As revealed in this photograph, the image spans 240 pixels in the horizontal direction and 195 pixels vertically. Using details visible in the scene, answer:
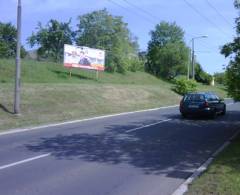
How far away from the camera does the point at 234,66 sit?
563 inches

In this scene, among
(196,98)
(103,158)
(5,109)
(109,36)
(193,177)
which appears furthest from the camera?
(109,36)

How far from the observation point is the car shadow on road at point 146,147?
10656 mm

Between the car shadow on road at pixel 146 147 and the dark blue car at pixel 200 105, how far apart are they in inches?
211

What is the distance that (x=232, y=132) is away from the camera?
17.5 meters

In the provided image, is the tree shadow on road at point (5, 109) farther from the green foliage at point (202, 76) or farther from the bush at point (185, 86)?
the green foliage at point (202, 76)

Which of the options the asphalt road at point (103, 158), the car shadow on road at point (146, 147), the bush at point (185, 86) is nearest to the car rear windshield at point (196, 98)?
the car shadow on road at point (146, 147)

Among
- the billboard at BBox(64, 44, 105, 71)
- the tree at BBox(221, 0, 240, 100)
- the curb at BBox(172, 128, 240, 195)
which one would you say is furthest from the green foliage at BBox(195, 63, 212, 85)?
the curb at BBox(172, 128, 240, 195)

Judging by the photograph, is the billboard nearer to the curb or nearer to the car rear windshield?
the car rear windshield

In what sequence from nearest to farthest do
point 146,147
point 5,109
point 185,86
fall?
1. point 146,147
2. point 5,109
3. point 185,86

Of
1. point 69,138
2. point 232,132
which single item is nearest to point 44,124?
point 69,138

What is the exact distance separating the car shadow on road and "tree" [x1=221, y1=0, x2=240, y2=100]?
169 centimetres

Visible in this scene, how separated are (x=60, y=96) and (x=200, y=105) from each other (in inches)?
380

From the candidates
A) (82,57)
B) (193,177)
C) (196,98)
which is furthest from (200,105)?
(82,57)

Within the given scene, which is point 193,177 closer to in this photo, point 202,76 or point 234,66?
point 234,66
